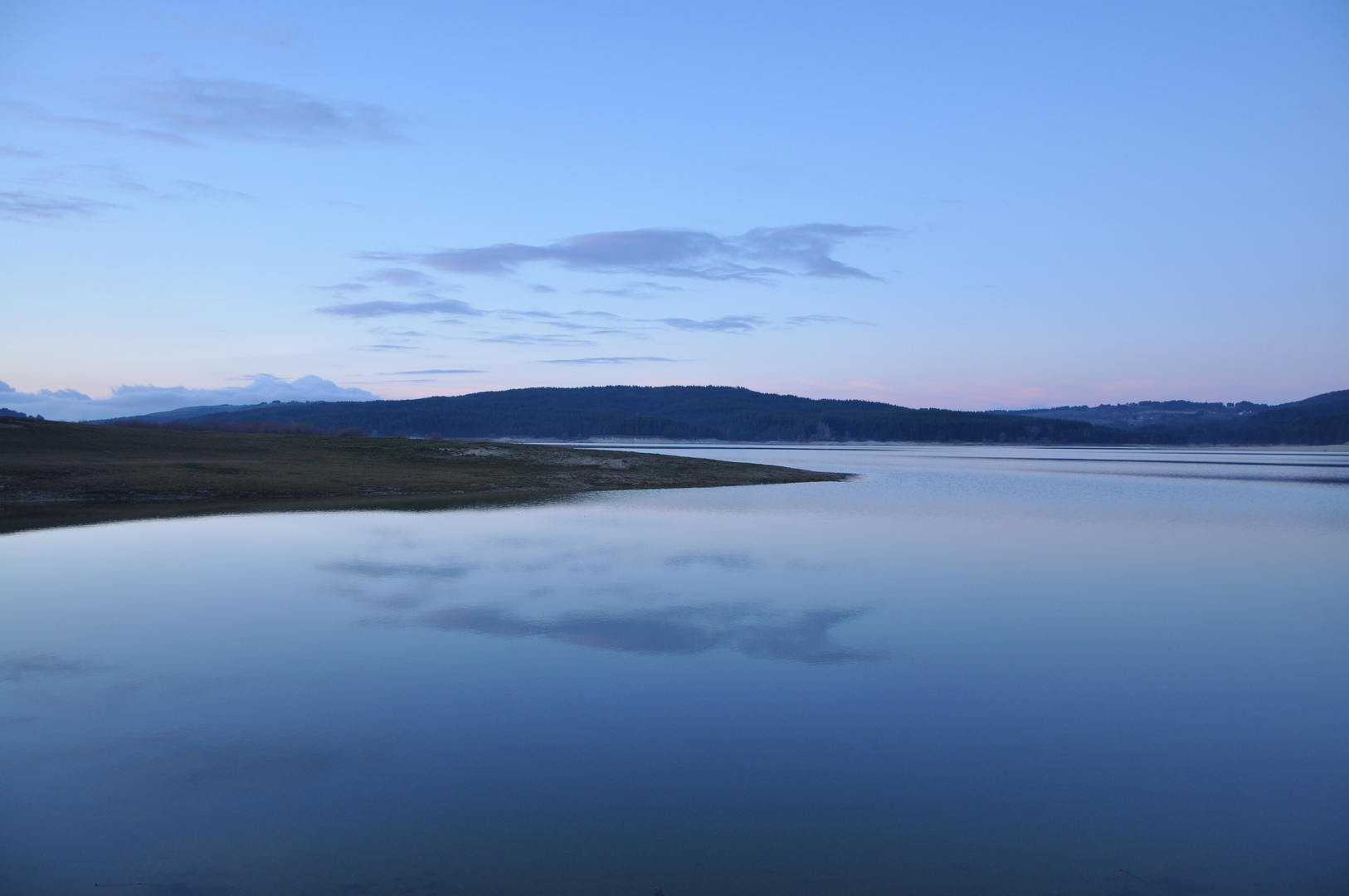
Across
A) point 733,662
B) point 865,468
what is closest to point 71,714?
point 733,662

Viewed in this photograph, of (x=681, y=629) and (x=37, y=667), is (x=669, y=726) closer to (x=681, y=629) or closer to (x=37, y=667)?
(x=681, y=629)

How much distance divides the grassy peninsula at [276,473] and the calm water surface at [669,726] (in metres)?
13.4

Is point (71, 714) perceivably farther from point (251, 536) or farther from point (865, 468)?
point (865, 468)

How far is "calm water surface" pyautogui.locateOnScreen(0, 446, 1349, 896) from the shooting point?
19.9 ft

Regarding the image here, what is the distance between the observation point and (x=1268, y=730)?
346 inches

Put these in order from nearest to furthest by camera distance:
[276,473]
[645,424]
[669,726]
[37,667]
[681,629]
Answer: [669,726], [37,667], [681,629], [276,473], [645,424]

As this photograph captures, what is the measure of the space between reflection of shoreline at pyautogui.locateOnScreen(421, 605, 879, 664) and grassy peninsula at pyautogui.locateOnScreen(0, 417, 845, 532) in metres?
19.6

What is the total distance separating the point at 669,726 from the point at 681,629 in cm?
414

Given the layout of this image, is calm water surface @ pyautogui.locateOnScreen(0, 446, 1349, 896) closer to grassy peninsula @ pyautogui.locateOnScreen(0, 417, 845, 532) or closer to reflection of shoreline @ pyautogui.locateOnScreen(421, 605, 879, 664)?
reflection of shoreline @ pyautogui.locateOnScreen(421, 605, 879, 664)

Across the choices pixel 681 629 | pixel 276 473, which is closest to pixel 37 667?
pixel 681 629

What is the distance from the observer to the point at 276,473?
39156 mm

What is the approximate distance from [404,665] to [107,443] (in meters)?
42.5

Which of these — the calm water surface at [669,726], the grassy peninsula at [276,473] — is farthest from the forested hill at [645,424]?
the calm water surface at [669,726]

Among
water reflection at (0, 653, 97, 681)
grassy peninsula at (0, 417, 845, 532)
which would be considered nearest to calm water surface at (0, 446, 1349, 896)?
water reflection at (0, 653, 97, 681)
